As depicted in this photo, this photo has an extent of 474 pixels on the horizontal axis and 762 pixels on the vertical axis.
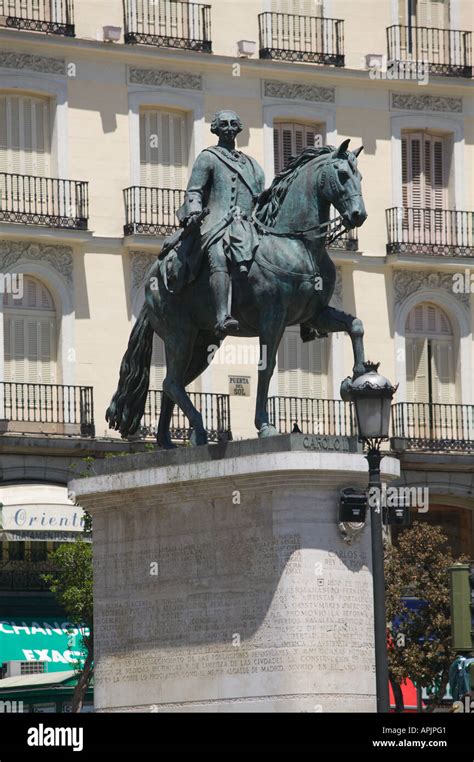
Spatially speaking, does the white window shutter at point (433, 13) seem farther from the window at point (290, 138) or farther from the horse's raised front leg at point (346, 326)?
the horse's raised front leg at point (346, 326)

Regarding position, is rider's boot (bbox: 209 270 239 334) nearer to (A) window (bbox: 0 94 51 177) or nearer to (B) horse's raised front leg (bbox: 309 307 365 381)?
(B) horse's raised front leg (bbox: 309 307 365 381)

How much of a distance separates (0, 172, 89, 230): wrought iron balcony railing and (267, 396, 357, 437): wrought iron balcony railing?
4.83 meters

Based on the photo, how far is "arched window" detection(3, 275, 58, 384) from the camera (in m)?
42.4

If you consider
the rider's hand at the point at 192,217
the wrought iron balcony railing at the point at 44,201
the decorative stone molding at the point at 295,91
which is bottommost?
the rider's hand at the point at 192,217

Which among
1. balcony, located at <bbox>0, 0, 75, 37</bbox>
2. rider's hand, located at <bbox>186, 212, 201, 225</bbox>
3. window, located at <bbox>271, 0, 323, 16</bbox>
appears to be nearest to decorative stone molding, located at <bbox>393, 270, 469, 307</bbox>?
window, located at <bbox>271, 0, 323, 16</bbox>

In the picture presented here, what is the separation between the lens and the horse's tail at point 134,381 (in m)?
23.3

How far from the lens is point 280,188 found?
22.3 metres

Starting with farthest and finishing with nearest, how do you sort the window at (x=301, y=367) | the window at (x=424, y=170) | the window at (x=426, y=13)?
the window at (x=426, y=13), the window at (x=424, y=170), the window at (x=301, y=367)

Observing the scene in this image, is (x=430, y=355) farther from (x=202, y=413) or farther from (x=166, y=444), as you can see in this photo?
(x=166, y=444)

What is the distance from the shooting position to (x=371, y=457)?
70.0 ft

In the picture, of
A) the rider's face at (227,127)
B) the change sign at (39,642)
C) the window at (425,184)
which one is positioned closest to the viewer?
the rider's face at (227,127)

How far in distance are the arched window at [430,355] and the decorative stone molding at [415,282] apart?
18.1 inches

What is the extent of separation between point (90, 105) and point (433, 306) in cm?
796

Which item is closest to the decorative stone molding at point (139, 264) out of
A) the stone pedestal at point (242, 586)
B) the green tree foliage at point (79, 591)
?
the green tree foliage at point (79, 591)
